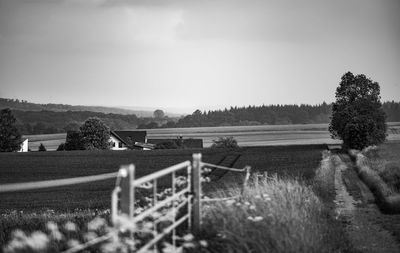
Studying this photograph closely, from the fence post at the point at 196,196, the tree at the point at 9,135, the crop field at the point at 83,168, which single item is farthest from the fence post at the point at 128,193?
the tree at the point at 9,135

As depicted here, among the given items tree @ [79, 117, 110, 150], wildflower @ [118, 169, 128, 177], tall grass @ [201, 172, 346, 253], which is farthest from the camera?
tree @ [79, 117, 110, 150]

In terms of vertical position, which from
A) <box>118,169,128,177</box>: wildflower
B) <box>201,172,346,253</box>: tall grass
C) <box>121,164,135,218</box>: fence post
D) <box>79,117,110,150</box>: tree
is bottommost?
<box>79,117,110,150</box>: tree

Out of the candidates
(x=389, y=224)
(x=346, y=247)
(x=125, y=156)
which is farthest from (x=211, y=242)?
(x=125, y=156)

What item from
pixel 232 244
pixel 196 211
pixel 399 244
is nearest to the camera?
pixel 232 244

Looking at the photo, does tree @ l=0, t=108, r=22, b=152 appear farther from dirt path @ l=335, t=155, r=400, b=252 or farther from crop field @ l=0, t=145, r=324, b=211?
dirt path @ l=335, t=155, r=400, b=252

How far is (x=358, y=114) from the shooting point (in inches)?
3056

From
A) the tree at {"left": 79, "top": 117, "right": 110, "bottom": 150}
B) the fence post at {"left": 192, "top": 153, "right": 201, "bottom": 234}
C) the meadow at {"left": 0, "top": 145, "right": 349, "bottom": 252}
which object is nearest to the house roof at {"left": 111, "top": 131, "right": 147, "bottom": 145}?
the tree at {"left": 79, "top": 117, "right": 110, "bottom": 150}

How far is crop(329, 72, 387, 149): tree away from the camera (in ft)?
242

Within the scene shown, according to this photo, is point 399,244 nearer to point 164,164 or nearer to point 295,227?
point 295,227

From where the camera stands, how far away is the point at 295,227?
8523 mm

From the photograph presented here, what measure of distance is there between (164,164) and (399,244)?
4732cm

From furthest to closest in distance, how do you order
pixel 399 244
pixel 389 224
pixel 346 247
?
pixel 389 224 < pixel 399 244 < pixel 346 247

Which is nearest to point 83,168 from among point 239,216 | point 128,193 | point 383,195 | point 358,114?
point 383,195

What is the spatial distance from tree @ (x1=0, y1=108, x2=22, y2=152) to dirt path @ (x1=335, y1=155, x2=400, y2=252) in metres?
86.8
